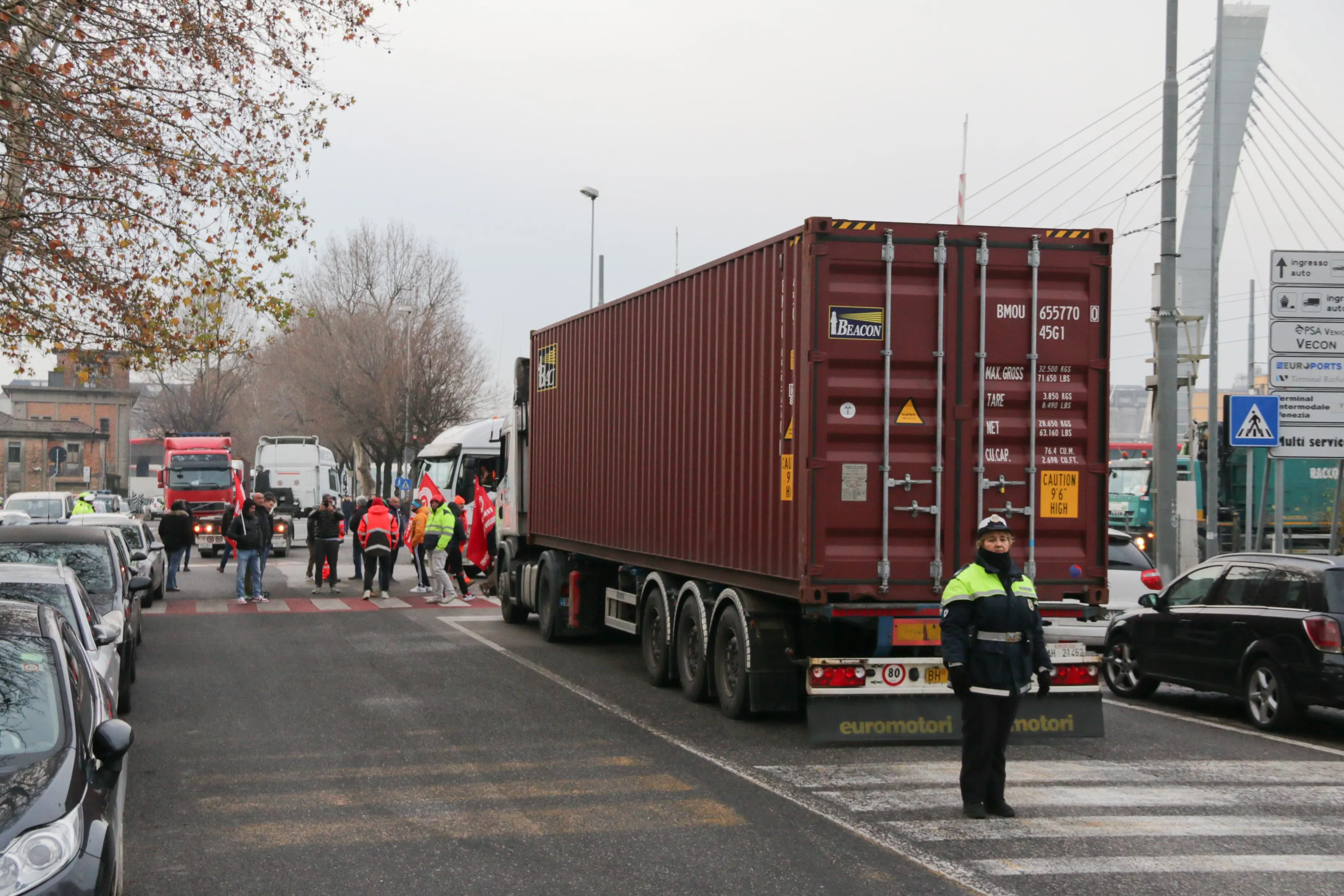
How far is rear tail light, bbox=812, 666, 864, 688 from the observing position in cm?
951

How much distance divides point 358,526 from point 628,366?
13342 millimetres

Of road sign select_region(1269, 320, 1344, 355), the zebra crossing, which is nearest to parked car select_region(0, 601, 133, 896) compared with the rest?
the zebra crossing

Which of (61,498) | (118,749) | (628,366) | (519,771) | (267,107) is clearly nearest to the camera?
(118,749)

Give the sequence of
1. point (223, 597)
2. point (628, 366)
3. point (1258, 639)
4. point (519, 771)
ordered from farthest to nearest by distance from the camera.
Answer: point (223, 597)
point (628, 366)
point (1258, 639)
point (519, 771)

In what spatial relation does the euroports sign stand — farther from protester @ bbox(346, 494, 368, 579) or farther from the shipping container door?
protester @ bbox(346, 494, 368, 579)

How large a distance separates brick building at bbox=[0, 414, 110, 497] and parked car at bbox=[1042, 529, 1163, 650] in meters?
80.3

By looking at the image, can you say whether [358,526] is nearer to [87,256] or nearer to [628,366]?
[87,256]

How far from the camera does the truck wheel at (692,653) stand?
455 inches

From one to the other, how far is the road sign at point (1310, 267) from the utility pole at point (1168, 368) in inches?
71.8

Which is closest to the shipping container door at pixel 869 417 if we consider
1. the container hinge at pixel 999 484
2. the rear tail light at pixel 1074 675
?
the container hinge at pixel 999 484

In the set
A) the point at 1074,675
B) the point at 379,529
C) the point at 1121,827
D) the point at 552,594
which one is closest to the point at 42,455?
the point at 379,529

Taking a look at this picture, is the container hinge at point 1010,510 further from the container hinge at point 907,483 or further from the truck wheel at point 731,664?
the truck wheel at point 731,664

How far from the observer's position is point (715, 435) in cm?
1141

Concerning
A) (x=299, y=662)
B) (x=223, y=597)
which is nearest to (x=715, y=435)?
(x=299, y=662)
